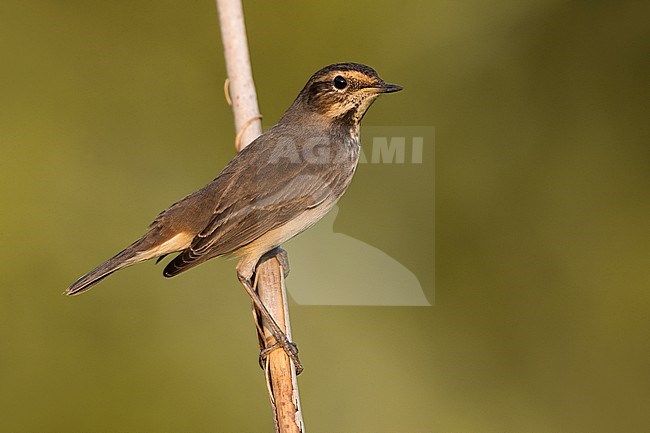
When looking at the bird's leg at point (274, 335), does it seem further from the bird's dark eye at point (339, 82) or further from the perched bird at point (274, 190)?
the bird's dark eye at point (339, 82)

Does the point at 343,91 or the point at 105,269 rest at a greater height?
the point at 343,91

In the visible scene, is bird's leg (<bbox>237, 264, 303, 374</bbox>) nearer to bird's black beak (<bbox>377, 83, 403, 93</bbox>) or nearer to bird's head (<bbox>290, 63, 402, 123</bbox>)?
bird's head (<bbox>290, 63, 402, 123</bbox>)

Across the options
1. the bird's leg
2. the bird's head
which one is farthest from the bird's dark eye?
the bird's leg

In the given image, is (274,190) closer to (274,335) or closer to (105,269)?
(274,335)

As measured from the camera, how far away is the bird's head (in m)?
3.36

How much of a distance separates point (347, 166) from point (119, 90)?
1435mm

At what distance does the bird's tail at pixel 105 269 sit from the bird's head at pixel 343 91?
79 cm

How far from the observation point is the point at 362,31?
14.9ft

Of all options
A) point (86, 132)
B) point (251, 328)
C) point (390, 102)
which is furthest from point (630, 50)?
point (86, 132)

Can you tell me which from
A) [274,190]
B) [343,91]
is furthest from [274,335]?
[343,91]

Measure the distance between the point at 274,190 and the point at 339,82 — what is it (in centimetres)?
43

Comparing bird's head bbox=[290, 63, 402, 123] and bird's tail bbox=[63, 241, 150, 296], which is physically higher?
bird's head bbox=[290, 63, 402, 123]

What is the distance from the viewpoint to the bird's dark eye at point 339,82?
3.40 m

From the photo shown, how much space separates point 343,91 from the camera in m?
3.43
